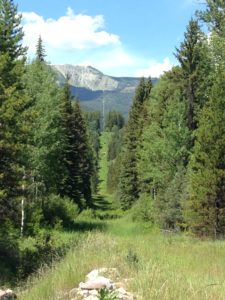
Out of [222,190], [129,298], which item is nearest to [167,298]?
[129,298]

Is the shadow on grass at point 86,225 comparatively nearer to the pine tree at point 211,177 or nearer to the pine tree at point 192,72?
the pine tree at point 192,72

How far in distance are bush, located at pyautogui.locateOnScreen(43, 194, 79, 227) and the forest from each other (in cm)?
9

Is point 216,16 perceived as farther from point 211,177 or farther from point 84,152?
point 84,152

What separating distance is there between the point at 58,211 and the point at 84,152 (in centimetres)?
1458

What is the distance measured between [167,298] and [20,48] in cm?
2674

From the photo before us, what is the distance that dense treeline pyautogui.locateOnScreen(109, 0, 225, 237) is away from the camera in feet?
82.3

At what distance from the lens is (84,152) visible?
57.6 metres

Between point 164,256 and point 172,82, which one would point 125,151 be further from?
point 164,256

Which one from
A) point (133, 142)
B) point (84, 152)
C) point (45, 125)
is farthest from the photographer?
point (133, 142)

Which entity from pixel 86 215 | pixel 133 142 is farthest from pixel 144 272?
pixel 133 142

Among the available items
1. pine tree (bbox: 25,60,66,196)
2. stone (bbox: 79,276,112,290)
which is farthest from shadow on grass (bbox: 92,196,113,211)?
stone (bbox: 79,276,112,290)

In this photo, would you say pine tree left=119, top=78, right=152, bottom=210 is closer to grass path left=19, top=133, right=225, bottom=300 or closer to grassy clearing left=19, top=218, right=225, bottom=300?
grass path left=19, top=133, right=225, bottom=300

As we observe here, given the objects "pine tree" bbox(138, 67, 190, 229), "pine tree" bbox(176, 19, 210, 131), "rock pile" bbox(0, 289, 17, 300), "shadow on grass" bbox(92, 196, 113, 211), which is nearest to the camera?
"rock pile" bbox(0, 289, 17, 300)

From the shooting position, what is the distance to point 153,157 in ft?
145
